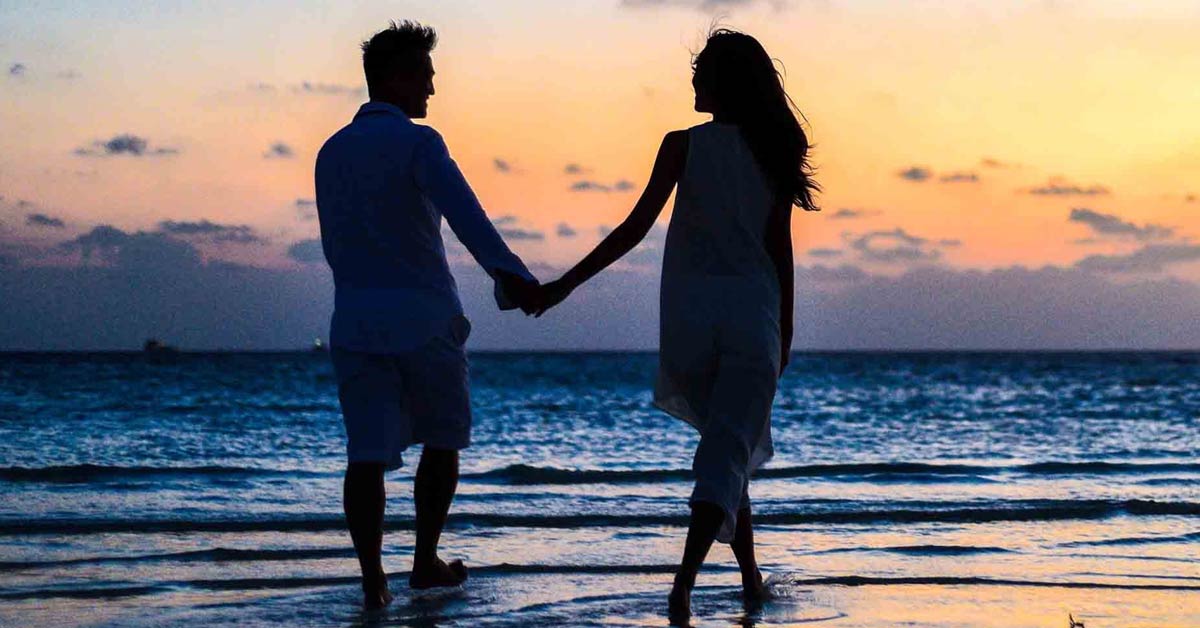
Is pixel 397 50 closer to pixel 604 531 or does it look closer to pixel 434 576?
pixel 434 576

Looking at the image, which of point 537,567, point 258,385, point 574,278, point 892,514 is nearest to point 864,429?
point 892,514

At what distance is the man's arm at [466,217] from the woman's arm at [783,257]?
71 centimetres

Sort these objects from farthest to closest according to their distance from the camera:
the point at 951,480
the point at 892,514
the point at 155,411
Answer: the point at 155,411
the point at 951,480
the point at 892,514

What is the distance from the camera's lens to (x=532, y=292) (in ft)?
12.5

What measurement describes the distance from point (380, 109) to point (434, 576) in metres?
1.52

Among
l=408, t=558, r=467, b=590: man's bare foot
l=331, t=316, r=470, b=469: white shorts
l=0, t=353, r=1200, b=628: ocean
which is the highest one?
l=331, t=316, r=470, b=469: white shorts

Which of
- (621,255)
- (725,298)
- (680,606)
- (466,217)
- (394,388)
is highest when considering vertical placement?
(466,217)

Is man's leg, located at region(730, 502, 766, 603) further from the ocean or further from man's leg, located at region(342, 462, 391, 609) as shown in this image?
man's leg, located at region(342, 462, 391, 609)

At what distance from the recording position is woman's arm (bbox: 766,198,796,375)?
3.77 metres

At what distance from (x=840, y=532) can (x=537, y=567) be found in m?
1.83

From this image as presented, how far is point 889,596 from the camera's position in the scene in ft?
14.3

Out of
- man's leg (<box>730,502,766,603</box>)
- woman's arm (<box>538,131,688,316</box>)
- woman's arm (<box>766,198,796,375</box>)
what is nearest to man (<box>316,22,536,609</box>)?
woman's arm (<box>538,131,688,316</box>)

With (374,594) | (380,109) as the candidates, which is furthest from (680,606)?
(380,109)

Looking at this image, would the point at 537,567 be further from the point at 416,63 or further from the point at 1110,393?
the point at 1110,393
